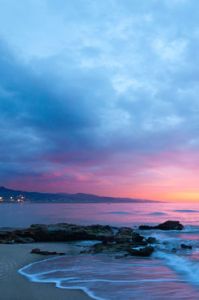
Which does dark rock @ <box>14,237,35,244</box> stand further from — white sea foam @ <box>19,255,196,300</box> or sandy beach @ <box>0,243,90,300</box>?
sandy beach @ <box>0,243,90,300</box>

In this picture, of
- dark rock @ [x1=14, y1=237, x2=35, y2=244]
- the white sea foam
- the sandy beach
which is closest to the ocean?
the white sea foam

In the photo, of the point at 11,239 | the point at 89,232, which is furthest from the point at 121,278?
the point at 89,232

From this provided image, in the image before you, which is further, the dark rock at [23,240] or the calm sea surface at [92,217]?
the calm sea surface at [92,217]

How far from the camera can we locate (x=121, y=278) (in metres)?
14.8

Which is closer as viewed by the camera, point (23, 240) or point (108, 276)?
point (108, 276)

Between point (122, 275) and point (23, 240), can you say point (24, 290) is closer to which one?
point (122, 275)

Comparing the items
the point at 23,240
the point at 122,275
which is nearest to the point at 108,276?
the point at 122,275

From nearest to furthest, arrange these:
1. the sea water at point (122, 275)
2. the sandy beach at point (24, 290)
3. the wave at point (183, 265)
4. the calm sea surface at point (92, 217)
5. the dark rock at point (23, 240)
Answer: the sandy beach at point (24, 290)
the sea water at point (122, 275)
the wave at point (183, 265)
the dark rock at point (23, 240)
the calm sea surface at point (92, 217)

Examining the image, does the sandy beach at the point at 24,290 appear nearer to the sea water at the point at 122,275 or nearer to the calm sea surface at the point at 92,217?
the sea water at the point at 122,275

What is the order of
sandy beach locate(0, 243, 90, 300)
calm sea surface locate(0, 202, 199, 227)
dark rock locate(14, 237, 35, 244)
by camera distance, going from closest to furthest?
sandy beach locate(0, 243, 90, 300) < dark rock locate(14, 237, 35, 244) < calm sea surface locate(0, 202, 199, 227)

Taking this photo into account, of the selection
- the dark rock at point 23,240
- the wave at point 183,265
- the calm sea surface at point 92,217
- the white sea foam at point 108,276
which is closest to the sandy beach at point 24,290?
the white sea foam at point 108,276

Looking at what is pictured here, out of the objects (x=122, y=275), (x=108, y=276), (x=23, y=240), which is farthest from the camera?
(x=23, y=240)

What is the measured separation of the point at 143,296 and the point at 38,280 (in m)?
4.19

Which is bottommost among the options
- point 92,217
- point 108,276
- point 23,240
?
point 23,240
